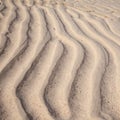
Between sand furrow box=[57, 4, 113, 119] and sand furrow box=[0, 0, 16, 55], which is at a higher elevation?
sand furrow box=[0, 0, 16, 55]

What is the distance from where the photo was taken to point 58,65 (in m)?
2.46

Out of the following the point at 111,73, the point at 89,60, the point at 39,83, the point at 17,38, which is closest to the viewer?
the point at 39,83

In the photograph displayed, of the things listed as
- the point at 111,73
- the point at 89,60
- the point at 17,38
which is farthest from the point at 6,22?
the point at 111,73

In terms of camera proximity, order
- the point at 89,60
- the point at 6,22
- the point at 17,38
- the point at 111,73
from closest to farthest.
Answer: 1. the point at 111,73
2. the point at 89,60
3. the point at 17,38
4. the point at 6,22

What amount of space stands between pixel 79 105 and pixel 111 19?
7.02 feet

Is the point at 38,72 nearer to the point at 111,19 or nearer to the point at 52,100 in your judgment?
the point at 52,100

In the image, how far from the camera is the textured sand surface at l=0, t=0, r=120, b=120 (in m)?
1.96

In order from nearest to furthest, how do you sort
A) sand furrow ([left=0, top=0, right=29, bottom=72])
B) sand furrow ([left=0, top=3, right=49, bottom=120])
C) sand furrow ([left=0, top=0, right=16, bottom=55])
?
sand furrow ([left=0, top=3, right=49, bottom=120])
sand furrow ([left=0, top=0, right=29, bottom=72])
sand furrow ([left=0, top=0, right=16, bottom=55])

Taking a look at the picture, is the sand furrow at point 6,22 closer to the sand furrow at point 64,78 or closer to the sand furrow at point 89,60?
the sand furrow at point 64,78

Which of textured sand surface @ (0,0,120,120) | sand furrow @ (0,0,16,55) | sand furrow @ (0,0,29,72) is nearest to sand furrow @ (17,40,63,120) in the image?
textured sand surface @ (0,0,120,120)

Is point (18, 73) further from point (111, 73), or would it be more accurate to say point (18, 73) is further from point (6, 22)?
point (6, 22)

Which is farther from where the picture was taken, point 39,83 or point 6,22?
point 6,22

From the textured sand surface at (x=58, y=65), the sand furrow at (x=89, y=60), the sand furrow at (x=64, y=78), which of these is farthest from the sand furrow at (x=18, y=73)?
the sand furrow at (x=89, y=60)

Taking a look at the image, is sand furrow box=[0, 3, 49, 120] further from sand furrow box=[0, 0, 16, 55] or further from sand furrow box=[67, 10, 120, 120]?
sand furrow box=[67, 10, 120, 120]
